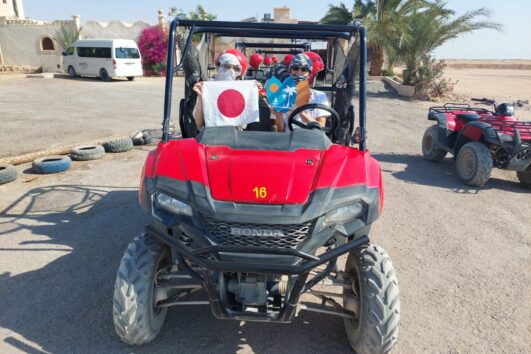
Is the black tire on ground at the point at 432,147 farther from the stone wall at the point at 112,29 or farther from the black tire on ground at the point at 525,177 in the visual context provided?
the stone wall at the point at 112,29

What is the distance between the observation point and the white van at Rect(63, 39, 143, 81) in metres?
21.7

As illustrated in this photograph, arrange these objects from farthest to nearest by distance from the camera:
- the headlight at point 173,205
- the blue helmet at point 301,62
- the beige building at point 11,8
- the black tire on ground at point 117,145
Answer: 1. the beige building at point 11,8
2. the black tire on ground at point 117,145
3. the blue helmet at point 301,62
4. the headlight at point 173,205

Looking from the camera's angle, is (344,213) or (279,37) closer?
(344,213)

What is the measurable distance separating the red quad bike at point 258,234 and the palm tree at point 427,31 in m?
16.3

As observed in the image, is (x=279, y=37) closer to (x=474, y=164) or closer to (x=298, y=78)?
(x=298, y=78)

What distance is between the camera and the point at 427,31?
16.7 metres

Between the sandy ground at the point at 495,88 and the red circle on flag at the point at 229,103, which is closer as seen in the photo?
the red circle on flag at the point at 229,103

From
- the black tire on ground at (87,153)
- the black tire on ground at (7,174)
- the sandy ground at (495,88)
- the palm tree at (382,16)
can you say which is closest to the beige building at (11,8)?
the palm tree at (382,16)

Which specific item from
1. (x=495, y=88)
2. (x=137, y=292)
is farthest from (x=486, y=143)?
(x=495, y=88)

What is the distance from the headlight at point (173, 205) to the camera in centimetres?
225

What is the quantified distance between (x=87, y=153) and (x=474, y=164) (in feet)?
20.2

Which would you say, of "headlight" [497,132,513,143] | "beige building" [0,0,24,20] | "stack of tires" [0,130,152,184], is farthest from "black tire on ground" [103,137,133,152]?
"beige building" [0,0,24,20]

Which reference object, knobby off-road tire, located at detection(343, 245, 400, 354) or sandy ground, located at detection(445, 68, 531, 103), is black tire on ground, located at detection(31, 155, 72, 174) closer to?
knobby off-road tire, located at detection(343, 245, 400, 354)

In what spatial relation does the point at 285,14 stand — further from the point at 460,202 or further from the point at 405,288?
the point at 405,288
